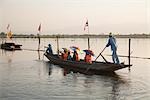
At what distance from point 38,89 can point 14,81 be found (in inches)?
125

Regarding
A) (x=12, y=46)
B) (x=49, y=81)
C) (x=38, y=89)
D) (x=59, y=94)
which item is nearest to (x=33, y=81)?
(x=49, y=81)

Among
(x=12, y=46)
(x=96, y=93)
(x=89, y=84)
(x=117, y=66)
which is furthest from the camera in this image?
(x=12, y=46)

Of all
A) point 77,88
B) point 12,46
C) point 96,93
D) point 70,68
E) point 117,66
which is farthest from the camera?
point 12,46

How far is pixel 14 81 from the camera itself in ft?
63.7

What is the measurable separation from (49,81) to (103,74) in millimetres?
5536

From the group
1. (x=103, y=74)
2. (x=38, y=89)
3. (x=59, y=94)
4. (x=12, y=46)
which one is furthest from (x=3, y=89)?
(x=12, y=46)

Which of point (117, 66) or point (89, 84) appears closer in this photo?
point (89, 84)

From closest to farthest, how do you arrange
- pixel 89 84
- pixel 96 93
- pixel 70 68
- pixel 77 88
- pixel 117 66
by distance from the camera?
pixel 96 93 < pixel 77 88 < pixel 89 84 < pixel 117 66 < pixel 70 68

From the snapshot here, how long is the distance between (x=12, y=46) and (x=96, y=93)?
4406 cm

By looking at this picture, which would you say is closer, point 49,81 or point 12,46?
point 49,81

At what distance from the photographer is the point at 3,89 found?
54.4 ft

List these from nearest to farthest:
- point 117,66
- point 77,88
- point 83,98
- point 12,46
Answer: point 83,98
point 77,88
point 117,66
point 12,46

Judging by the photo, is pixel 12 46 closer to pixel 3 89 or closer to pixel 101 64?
pixel 101 64

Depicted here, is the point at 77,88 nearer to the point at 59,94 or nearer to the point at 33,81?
the point at 59,94
